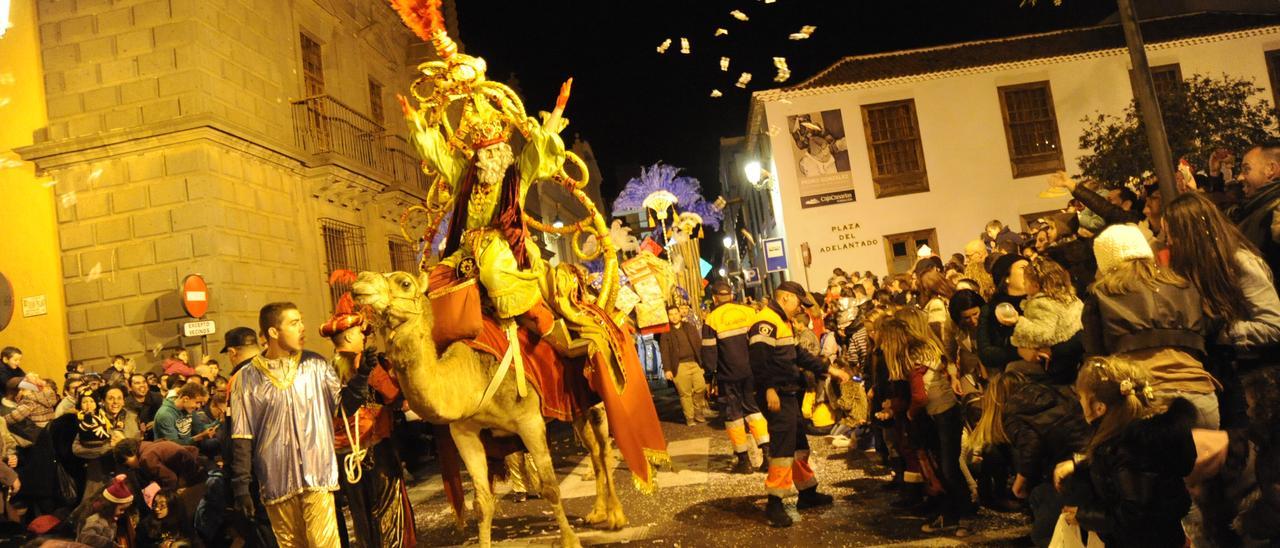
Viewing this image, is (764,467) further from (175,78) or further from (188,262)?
(175,78)

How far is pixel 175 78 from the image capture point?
557 inches

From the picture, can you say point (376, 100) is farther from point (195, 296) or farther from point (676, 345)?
point (676, 345)

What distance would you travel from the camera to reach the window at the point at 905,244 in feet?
82.7

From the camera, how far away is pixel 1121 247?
445 cm

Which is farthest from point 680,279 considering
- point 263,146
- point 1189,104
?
point 1189,104

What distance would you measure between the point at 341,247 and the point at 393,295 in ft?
44.0

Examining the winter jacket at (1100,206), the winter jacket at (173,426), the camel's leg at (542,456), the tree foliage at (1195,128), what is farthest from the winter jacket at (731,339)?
the tree foliage at (1195,128)

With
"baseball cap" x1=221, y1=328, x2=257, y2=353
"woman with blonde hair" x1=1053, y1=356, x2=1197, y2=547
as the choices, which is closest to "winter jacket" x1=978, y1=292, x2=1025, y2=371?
"woman with blonde hair" x1=1053, y1=356, x2=1197, y2=547

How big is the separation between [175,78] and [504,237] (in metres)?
9.85

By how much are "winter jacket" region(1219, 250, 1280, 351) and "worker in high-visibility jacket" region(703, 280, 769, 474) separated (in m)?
4.38

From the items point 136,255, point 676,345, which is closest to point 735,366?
point 676,345

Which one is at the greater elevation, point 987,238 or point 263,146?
point 263,146

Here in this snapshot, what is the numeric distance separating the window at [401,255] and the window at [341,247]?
136 cm

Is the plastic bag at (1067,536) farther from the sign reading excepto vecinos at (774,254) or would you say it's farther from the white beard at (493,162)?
the sign reading excepto vecinos at (774,254)
